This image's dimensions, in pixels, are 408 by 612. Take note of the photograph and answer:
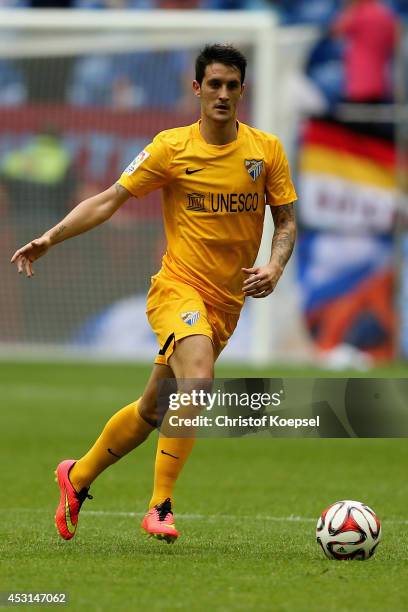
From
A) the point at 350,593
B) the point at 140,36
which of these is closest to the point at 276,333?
the point at 140,36

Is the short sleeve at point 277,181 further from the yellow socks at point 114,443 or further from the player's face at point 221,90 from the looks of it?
the yellow socks at point 114,443

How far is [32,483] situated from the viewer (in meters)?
9.58

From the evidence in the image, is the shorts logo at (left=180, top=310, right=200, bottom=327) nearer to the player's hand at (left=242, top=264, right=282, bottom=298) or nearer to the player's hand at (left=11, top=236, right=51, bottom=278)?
the player's hand at (left=242, top=264, right=282, bottom=298)

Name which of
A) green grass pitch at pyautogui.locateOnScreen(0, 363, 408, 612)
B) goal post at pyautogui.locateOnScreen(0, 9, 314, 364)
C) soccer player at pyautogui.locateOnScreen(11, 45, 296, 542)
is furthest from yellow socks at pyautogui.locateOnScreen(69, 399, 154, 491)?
goal post at pyautogui.locateOnScreen(0, 9, 314, 364)

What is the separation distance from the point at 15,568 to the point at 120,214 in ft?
43.5

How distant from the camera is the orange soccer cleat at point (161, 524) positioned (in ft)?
20.7

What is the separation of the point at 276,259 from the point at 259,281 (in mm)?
314

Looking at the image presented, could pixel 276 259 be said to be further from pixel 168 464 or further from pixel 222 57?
pixel 168 464

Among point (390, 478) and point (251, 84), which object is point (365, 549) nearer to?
point (390, 478)

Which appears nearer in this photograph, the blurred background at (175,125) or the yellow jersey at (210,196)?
the yellow jersey at (210,196)

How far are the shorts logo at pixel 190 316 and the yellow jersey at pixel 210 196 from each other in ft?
0.62

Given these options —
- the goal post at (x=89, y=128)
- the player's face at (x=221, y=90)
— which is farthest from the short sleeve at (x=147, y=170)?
the goal post at (x=89, y=128)

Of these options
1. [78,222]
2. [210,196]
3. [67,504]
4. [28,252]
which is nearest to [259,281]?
[210,196]

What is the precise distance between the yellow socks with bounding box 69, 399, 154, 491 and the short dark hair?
1.70 m
